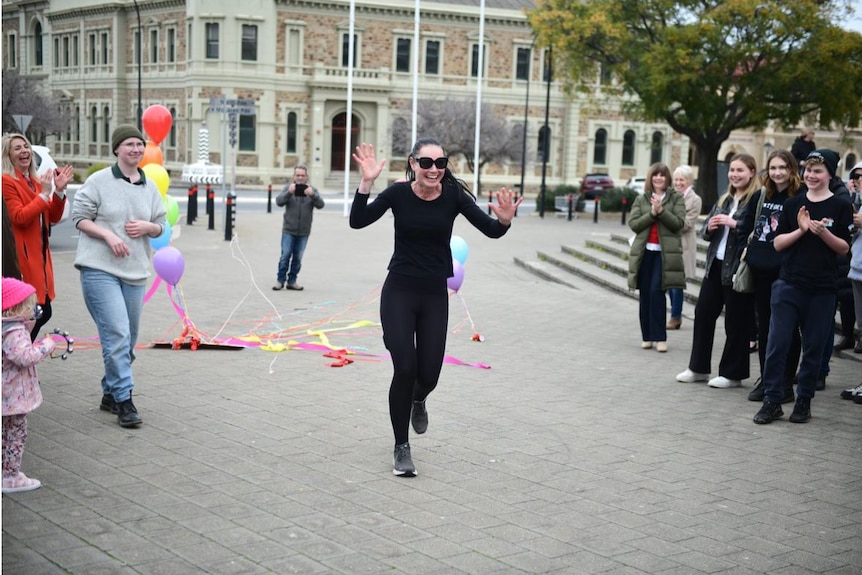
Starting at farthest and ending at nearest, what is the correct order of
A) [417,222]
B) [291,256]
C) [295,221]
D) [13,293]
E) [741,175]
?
[291,256]
[295,221]
[741,175]
[417,222]
[13,293]

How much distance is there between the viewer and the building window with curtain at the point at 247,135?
2288 inches

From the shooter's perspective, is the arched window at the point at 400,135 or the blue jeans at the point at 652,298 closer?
the blue jeans at the point at 652,298

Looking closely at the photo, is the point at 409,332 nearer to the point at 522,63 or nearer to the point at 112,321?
the point at 112,321

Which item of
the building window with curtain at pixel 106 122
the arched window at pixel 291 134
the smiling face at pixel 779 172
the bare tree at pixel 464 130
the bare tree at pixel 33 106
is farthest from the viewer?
the building window with curtain at pixel 106 122

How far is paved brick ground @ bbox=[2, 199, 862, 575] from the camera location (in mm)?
4809

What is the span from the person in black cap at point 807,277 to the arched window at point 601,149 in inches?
2304

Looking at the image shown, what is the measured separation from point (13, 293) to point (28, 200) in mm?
1993

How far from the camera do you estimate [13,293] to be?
534 centimetres

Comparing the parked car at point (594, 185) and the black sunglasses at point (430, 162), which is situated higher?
the black sunglasses at point (430, 162)

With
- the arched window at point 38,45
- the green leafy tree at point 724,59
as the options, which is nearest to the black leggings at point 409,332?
the green leafy tree at point 724,59

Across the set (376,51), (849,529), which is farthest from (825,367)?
(376,51)

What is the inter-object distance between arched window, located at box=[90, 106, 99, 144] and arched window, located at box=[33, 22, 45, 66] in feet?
27.1

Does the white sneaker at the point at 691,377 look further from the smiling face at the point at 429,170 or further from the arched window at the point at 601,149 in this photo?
the arched window at the point at 601,149

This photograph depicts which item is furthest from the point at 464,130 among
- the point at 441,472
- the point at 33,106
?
the point at 441,472
